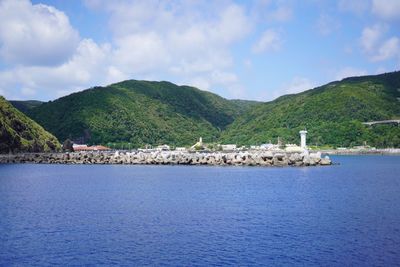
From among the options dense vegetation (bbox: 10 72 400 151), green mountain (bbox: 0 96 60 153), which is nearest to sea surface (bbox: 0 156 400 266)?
green mountain (bbox: 0 96 60 153)

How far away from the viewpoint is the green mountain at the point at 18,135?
10931 centimetres

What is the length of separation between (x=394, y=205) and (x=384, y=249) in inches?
592

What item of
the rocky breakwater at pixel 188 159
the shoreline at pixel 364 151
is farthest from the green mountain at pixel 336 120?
the rocky breakwater at pixel 188 159

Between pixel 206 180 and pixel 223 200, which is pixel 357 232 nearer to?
pixel 223 200

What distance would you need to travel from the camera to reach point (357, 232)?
27938 millimetres

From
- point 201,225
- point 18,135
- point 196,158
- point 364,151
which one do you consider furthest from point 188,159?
point 364,151

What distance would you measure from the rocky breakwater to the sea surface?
31.5m

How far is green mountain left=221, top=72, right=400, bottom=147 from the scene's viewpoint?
163m

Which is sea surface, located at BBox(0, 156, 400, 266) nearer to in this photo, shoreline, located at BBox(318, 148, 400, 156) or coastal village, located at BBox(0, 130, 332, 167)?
coastal village, located at BBox(0, 130, 332, 167)

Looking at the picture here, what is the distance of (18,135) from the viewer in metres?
114

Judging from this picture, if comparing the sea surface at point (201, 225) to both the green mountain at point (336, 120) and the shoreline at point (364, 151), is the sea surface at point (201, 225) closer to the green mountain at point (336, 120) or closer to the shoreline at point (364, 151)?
the shoreline at point (364, 151)

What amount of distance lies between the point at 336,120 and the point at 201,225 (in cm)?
15242

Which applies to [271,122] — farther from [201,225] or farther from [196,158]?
[201,225]

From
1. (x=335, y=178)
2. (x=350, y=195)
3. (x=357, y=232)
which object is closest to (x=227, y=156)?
(x=335, y=178)
